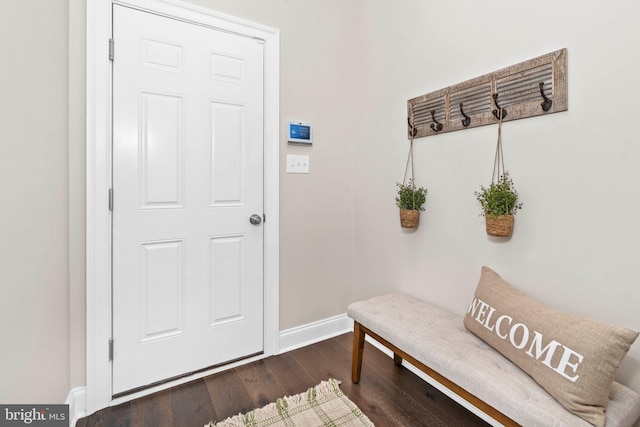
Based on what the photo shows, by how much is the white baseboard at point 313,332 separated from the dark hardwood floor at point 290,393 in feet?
0.29

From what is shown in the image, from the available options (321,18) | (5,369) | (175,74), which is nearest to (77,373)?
(5,369)

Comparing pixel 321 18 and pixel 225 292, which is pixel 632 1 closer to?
pixel 321 18

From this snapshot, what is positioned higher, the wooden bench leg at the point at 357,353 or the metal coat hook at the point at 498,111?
the metal coat hook at the point at 498,111

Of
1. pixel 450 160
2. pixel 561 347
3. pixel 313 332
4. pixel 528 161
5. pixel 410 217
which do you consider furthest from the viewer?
pixel 313 332

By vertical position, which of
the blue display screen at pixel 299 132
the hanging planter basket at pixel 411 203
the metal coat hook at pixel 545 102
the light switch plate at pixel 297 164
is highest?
the blue display screen at pixel 299 132

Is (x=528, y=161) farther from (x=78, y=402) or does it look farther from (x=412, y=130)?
(x=78, y=402)

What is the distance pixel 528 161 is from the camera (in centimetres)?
133

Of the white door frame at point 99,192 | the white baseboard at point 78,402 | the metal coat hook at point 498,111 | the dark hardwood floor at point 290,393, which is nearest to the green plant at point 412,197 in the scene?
the metal coat hook at point 498,111

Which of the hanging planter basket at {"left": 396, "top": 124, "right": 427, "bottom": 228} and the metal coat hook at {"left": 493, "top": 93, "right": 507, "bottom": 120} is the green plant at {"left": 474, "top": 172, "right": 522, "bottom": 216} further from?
the hanging planter basket at {"left": 396, "top": 124, "right": 427, "bottom": 228}

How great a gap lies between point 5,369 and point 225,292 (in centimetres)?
101

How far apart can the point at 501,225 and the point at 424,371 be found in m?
0.74

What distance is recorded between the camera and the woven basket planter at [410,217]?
1800 millimetres

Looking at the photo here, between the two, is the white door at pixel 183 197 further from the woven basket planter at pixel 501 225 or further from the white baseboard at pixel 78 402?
the woven basket planter at pixel 501 225

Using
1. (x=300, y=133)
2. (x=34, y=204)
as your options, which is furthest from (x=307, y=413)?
(x=300, y=133)
